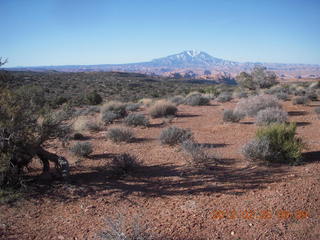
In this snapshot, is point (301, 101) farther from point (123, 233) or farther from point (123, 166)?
point (123, 233)

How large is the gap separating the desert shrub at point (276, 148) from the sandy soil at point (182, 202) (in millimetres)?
277

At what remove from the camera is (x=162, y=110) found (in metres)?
13.1

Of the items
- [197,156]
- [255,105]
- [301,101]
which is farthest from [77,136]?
[301,101]

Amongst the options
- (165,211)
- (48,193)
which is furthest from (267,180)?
(48,193)

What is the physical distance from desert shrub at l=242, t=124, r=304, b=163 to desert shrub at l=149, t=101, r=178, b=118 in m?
7.73

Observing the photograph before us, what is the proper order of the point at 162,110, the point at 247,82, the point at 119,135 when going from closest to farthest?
the point at 119,135 < the point at 162,110 < the point at 247,82

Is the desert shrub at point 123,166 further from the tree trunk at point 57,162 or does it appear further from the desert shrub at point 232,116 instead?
the desert shrub at point 232,116

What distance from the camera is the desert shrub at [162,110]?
42.8 feet

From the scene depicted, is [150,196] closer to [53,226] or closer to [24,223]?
[53,226]

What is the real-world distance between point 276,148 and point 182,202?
299 centimetres

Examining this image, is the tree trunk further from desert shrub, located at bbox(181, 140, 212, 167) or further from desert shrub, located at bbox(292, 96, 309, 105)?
desert shrub, located at bbox(292, 96, 309, 105)

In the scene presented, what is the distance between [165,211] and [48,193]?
240 cm

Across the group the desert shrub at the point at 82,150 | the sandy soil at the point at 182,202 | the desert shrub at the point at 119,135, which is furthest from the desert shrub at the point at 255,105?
the desert shrub at the point at 82,150
